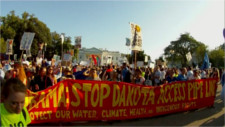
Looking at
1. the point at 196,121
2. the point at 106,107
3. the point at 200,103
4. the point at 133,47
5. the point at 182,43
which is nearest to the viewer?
the point at 106,107

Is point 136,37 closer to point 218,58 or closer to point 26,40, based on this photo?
point 26,40

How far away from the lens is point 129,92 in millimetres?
5902

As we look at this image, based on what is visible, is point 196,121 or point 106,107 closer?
point 106,107

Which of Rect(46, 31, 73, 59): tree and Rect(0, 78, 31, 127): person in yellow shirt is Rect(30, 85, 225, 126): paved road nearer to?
Rect(0, 78, 31, 127): person in yellow shirt

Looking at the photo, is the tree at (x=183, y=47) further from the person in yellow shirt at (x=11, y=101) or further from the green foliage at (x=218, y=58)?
the person in yellow shirt at (x=11, y=101)

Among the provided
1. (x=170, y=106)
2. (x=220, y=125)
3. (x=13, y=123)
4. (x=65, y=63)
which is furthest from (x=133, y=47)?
(x=13, y=123)

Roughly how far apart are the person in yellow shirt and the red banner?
11.1 feet

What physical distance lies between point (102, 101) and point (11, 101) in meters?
4.11

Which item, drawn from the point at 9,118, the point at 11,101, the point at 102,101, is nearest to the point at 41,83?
the point at 102,101

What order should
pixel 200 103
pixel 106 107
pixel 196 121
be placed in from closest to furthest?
pixel 106 107 → pixel 196 121 → pixel 200 103


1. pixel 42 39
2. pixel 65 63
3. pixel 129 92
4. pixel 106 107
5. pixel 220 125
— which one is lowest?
pixel 220 125

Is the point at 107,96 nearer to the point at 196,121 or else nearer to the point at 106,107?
the point at 106,107

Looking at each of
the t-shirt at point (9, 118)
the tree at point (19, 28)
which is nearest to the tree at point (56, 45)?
the tree at point (19, 28)

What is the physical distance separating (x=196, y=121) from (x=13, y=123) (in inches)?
225
